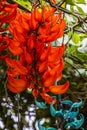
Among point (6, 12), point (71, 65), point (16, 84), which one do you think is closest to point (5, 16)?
point (6, 12)

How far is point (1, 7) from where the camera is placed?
2.77ft

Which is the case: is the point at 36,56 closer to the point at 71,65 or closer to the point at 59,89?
the point at 59,89

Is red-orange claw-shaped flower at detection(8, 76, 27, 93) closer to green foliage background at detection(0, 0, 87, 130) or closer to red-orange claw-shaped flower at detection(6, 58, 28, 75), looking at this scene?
red-orange claw-shaped flower at detection(6, 58, 28, 75)

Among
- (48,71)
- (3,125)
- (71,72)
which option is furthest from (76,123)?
(3,125)

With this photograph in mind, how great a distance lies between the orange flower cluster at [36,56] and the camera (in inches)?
30.6

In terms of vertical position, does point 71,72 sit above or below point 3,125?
above

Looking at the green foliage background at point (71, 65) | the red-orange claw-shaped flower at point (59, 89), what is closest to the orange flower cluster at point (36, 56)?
the red-orange claw-shaped flower at point (59, 89)

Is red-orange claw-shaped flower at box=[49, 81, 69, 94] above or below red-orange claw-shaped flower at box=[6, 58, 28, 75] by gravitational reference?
below

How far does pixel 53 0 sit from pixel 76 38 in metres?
0.64

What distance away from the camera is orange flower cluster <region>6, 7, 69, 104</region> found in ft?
2.55

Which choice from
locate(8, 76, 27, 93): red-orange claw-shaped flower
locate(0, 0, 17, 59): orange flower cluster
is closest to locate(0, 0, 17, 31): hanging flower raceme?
locate(0, 0, 17, 59): orange flower cluster

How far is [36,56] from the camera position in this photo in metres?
0.79

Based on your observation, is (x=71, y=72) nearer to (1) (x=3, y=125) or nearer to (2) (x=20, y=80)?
(1) (x=3, y=125)

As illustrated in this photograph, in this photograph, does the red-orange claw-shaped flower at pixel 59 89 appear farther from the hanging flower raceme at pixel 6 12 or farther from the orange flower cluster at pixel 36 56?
the hanging flower raceme at pixel 6 12
